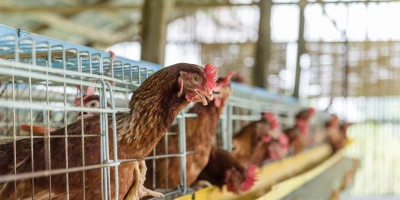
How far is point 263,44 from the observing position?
709 centimetres

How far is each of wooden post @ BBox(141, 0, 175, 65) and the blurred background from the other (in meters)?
3.09

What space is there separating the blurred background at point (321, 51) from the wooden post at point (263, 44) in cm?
71

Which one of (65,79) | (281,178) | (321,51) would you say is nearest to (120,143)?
(65,79)

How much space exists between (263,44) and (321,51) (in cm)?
301

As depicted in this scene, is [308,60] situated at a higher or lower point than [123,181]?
higher

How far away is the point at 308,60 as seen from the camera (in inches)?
388

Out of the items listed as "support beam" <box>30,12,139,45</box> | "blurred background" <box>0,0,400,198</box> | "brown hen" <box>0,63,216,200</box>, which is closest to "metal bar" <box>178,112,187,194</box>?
"brown hen" <box>0,63,216,200</box>

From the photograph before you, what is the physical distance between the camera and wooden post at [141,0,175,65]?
4521mm

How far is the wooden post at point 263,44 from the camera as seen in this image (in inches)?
277

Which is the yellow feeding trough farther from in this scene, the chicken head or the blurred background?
the blurred background

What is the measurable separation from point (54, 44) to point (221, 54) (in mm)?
8172

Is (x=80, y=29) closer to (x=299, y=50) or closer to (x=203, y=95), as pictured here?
(x=299, y=50)

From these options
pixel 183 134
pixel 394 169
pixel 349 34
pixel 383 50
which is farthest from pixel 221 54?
pixel 183 134

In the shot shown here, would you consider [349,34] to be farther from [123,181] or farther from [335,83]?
[123,181]
